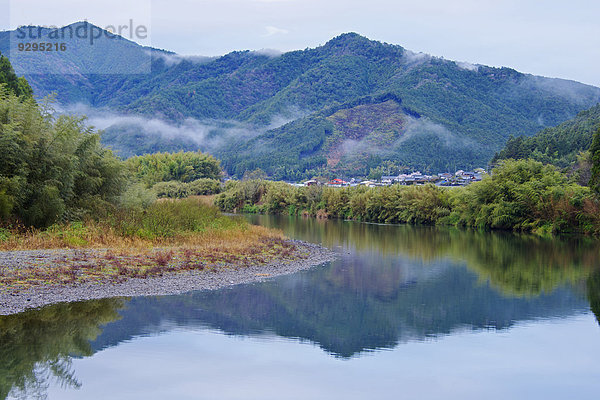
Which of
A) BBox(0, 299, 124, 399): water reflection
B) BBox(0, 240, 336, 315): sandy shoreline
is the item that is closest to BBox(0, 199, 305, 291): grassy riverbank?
BBox(0, 240, 336, 315): sandy shoreline

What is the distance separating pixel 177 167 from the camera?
8425 cm

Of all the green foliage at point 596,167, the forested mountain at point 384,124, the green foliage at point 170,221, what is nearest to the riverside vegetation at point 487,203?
the green foliage at point 596,167

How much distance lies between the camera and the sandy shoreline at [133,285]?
1215 cm

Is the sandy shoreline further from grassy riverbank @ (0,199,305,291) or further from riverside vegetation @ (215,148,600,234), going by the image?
riverside vegetation @ (215,148,600,234)

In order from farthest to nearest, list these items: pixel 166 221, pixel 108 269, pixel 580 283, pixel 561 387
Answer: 1. pixel 166 221
2. pixel 580 283
3. pixel 108 269
4. pixel 561 387

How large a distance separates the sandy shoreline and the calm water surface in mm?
399

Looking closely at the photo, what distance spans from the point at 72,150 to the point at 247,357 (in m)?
15.0

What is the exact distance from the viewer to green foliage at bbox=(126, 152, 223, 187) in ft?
269

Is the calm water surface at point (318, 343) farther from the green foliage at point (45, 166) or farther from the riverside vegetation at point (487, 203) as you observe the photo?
the riverside vegetation at point (487, 203)

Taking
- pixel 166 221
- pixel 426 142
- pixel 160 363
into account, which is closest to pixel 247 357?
pixel 160 363

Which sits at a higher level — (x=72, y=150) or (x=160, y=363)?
(x=72, y=150)

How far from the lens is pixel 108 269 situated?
15.4m

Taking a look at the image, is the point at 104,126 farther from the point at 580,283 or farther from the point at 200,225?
the point at 580,283

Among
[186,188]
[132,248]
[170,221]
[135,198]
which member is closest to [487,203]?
[135,198]
